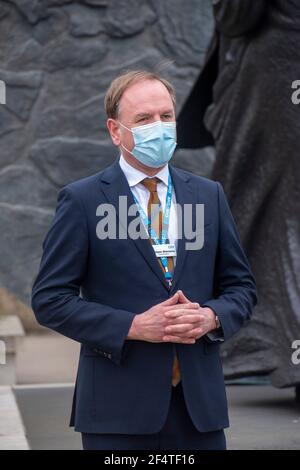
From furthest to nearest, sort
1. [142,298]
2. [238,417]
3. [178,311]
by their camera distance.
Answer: [238,417]
[142,298]
[178,311]

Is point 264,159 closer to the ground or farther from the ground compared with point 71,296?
closer to the ground

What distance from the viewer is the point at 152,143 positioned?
257cm

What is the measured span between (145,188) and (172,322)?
336 mm

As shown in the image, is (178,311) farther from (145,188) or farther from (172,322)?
(145,188)

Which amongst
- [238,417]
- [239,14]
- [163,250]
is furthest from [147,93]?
[238,417]

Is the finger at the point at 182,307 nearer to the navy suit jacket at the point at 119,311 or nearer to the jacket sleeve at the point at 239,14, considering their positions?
the navy suit jacket at the point at 119,311

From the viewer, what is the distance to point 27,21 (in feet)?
29.4

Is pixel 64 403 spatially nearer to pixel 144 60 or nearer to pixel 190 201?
pixel 190 201

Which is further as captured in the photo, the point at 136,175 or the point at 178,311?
the point at 136,175

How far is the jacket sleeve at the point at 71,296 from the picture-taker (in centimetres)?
249

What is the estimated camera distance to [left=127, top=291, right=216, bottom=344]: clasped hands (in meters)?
2.44

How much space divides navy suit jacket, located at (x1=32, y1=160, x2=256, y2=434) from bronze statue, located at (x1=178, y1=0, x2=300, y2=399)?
2.34 metres

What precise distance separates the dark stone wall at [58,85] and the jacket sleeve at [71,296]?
6.29m

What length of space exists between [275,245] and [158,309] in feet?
9.27
